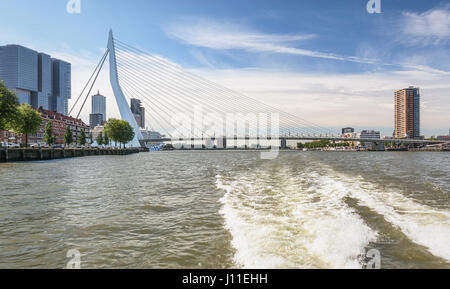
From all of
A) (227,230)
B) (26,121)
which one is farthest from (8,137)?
(227,230)

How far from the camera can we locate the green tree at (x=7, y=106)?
4256 centimetres

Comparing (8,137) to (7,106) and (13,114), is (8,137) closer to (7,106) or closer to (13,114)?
(13,114)

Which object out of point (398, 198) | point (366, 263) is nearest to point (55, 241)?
point (366, 263)

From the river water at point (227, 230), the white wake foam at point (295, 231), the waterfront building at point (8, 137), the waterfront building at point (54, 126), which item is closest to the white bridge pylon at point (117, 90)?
the waterfront building at point (8, 137)

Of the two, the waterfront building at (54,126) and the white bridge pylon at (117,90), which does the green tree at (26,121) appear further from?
the waterfront building at (54,126)

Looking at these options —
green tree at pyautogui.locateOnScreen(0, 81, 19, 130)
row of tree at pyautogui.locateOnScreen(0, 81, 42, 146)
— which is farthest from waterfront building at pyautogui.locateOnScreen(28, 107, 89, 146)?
green tree at pyautogui.locateOnScreen(0, 81, 19, 130)

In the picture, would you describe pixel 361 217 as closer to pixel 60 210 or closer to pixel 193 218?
pixel 193 218

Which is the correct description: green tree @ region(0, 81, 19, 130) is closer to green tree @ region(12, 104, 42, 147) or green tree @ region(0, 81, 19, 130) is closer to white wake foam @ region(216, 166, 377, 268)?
green tree @ region(12, 104, 42, 147)

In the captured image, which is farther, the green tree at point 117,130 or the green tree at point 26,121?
the green tree at point 117,130

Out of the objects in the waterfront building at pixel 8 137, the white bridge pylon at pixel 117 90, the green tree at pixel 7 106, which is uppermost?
the white bridge pylon at pixel 117 90

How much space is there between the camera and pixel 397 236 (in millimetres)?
6781

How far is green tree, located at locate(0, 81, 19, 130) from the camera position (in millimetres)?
42562

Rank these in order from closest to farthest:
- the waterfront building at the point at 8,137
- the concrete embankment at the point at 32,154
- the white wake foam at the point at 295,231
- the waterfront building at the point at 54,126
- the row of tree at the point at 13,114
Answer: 1. the white wake foam at the point at 295,231
2. the concrete embankment at the point at 32,154
3. the row of tree at the point at 13,114
4. the waterfront building at the point at 8,137
5. the waterfront building at the point at 54,126
